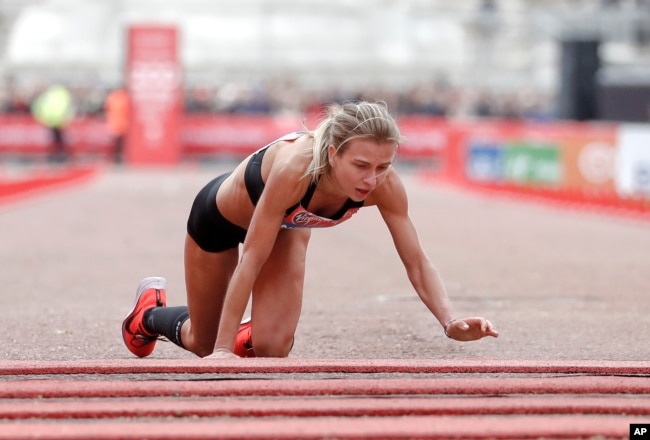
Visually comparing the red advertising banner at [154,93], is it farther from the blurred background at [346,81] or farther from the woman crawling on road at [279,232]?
the woman crawling on road at [279,232]

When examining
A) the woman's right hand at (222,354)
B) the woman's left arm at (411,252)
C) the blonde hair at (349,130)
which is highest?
the blonde hair at (349,130)

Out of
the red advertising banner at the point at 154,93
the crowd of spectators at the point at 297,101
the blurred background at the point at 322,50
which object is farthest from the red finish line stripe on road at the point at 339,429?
the red advertising banner at the point at 154,93

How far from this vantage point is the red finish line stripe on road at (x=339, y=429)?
4.74 meters

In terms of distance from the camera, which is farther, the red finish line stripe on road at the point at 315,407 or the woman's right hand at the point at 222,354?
the woman's right hand at the point at 222,354

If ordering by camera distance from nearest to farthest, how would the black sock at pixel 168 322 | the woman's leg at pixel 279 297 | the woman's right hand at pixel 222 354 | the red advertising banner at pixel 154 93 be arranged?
the woman's right hand at pixel 222 354, the woman's leg at pixel 279 297, the black sock at pixel 168 322, the red advertising banner at pixel 154 93

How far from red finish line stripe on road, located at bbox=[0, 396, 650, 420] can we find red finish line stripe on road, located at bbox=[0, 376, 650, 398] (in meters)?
0.07

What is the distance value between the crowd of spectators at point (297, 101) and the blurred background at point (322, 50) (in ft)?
0.13

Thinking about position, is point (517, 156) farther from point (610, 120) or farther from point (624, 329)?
point (624, 329)

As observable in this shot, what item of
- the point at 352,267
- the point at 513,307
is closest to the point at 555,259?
the point at 352,267

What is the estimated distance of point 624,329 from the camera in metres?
8.46

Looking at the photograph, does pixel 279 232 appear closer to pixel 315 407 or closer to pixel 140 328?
pixel 140 328

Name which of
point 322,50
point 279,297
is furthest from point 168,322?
point 322,50

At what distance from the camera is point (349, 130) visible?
19.2ft

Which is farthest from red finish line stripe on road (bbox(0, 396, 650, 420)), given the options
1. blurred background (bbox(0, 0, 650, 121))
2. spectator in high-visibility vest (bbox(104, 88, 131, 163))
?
spectator in high-visibility vest (bbox(104, 88, 131, 163))
